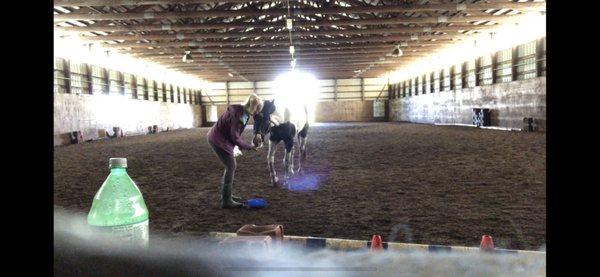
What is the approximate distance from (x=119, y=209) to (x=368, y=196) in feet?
13.0

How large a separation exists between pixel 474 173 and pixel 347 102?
119 ft

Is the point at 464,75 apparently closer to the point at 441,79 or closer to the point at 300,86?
the point at 441,79

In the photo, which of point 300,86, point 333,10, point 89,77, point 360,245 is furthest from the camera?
point 300,86

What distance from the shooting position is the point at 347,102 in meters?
43.8

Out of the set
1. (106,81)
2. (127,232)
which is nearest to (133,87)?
(106,81)

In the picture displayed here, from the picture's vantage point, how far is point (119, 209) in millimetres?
2879

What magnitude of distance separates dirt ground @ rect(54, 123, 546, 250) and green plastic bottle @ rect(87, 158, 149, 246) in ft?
4.74

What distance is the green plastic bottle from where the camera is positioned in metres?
2.79

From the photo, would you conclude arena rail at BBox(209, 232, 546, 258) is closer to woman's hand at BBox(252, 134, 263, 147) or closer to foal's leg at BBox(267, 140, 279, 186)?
woman's hand at BBox(252, 134, 263, 147)

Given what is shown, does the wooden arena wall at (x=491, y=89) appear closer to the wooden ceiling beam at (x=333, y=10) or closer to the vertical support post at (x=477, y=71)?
the vertical support post at (x=477, y=71)

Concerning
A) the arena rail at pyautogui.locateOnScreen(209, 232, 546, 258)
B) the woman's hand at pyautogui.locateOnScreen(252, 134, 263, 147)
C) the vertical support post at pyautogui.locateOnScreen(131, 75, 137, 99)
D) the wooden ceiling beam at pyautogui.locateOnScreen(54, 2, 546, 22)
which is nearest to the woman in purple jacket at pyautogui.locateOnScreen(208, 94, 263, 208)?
the woman's hand at pyautogui.locateOnScreen(252, 134, 263, 147)

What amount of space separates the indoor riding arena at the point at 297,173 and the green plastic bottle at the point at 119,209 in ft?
0.04
